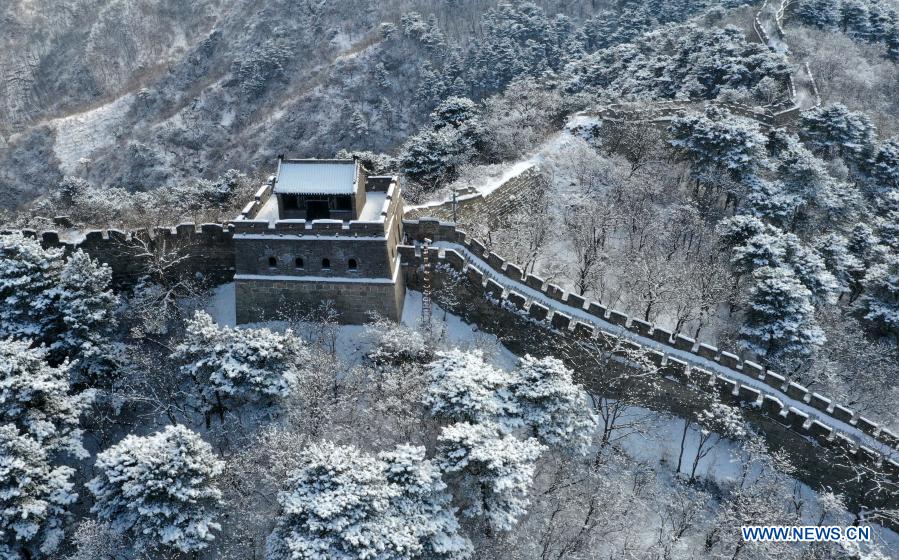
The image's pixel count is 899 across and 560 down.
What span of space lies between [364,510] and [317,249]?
12295 millimetres

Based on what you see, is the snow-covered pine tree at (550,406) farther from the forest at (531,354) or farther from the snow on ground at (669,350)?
the snow on ground at (669,350)

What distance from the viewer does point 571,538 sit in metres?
21.1

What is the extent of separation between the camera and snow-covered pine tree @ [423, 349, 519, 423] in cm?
2006

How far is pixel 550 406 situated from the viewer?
21.2 meters

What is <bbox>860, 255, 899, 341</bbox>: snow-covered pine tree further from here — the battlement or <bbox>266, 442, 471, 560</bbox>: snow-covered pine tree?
<bbox>266, 442, 471, 560</bbox>: snow-covered pine tree

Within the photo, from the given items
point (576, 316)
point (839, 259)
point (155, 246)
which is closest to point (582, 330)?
point (576, 316)

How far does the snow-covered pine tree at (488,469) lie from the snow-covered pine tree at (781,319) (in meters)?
14.1

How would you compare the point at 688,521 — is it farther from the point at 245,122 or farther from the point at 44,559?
the point at 245,122

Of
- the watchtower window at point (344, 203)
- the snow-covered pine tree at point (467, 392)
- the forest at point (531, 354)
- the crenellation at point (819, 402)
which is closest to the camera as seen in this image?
the forest at point (531, 354)

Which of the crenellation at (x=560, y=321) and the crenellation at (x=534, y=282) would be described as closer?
the crenellation at (x=560, y=321)

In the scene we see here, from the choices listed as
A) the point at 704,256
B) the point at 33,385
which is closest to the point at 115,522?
the point at 33,385

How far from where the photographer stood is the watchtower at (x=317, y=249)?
2578 cm

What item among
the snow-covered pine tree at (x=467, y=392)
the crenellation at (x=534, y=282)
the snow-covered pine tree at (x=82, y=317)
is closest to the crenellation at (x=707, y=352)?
the crenellation at (x=534, y=282)

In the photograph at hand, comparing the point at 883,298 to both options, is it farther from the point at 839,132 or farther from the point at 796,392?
the point at 839,132
